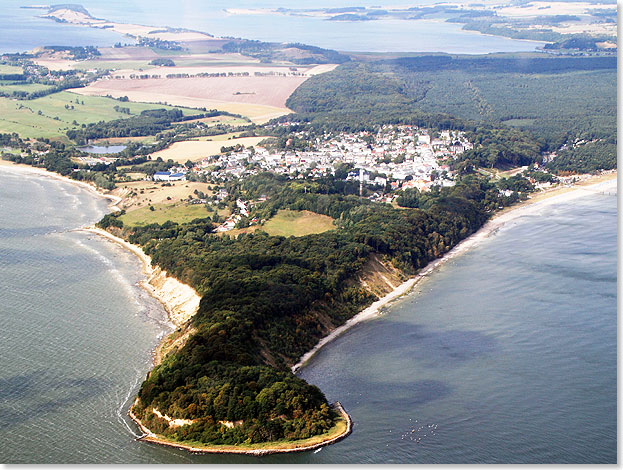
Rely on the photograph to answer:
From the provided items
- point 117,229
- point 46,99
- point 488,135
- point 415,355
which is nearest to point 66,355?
point 415,355

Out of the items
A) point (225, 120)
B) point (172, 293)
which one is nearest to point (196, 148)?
point (225, 120)

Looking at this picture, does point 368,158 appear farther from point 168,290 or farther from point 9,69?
point 9,69

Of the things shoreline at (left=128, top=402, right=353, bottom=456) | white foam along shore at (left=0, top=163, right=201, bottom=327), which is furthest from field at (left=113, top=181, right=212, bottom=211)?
shoreline at (left=128, top=402, right=353, bottom=456)

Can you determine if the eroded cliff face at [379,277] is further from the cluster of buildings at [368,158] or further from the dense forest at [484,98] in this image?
the dense forest at [484,98]

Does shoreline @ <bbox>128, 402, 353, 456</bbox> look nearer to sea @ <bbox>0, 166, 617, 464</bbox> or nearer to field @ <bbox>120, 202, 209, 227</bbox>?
sea @ <bbox>0, 166, 617, 464</bbox>

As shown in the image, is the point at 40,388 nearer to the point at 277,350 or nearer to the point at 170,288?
the point at 277,350

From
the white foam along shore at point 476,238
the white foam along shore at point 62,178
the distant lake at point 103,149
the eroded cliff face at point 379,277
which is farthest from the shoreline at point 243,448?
the distant lake at point 103,149
